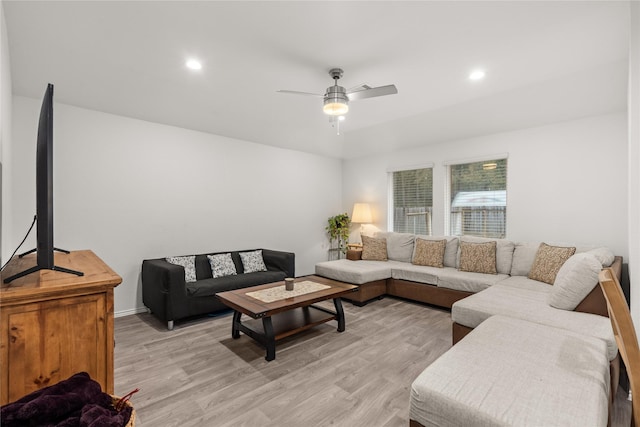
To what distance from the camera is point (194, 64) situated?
3.04 m

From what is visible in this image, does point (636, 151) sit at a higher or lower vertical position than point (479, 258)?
higher

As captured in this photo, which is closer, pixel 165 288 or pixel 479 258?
pixel 165 288

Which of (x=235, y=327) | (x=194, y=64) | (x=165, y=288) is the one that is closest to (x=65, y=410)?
(x=235, y=327)

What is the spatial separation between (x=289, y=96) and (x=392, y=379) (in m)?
3.38

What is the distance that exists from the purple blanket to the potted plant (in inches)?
Result: 216

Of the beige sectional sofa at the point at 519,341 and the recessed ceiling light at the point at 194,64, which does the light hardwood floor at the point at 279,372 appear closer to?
the beige sectional sofa at the point at 519,341

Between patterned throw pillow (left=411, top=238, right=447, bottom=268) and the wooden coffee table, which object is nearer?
the wooden coffee table

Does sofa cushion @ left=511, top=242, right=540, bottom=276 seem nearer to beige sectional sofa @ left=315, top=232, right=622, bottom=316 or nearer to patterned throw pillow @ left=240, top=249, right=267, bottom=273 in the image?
beige sectional sofa @ left=315, top=232, right=622, bottom=316

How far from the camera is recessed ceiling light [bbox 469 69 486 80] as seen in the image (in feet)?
10.5

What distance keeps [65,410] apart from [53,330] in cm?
45

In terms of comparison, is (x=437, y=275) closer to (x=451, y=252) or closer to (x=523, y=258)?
(x=451, y=252)

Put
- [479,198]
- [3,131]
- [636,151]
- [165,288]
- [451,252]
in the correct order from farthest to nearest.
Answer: [479,198], [451,252], [165,288], [3,131], [636,151]

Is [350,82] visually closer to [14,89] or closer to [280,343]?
[280,343]

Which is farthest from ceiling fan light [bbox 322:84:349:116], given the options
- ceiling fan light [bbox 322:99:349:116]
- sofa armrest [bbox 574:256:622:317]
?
sofa armrest [bbox 574:256:622:317]
